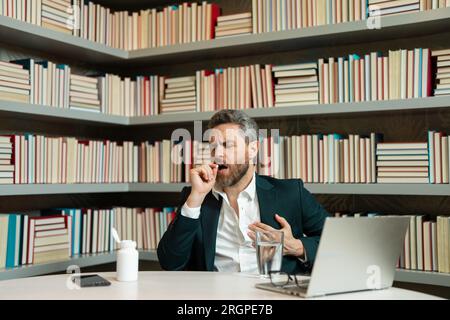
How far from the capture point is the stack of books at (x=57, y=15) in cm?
272

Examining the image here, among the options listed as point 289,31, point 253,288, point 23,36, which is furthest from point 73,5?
point 253,288

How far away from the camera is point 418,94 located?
2.41m

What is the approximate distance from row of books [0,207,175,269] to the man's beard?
39.6 inches

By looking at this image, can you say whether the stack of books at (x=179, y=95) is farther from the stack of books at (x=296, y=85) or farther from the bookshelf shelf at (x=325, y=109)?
the stack of books at (x=296, y=85)

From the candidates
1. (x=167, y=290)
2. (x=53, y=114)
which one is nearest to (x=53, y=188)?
(x=53, y=114)

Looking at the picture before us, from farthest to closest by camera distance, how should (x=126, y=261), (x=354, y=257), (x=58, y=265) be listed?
(x=58, y=265) < (x=126, y=261) < (x=354, y=257)

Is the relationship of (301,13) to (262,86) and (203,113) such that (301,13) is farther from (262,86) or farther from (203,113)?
(203,113)

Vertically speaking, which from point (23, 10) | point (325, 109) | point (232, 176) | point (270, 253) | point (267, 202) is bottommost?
point (270, 253)

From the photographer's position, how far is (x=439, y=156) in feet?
7.76

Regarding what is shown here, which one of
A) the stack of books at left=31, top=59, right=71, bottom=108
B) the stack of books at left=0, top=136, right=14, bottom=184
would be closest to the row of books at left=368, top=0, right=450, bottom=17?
the stack of books at left=31, top=59, right=71, bottom=108

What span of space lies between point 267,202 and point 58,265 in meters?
1.24

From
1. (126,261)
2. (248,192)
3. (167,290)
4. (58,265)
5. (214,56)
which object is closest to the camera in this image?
(167,290)

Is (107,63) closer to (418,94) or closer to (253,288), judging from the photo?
(418,94)
